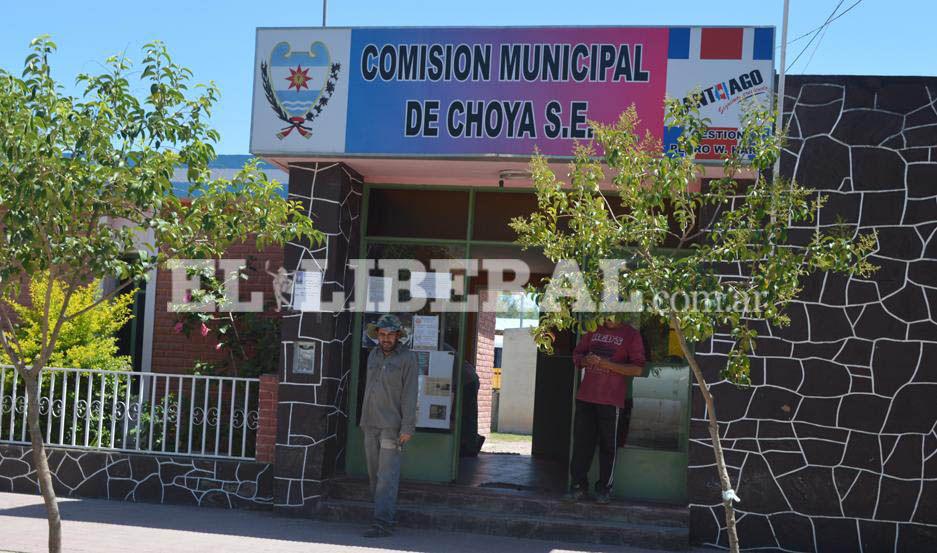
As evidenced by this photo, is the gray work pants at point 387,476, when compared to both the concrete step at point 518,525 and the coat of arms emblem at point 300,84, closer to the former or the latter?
the concrete step at point 518,525

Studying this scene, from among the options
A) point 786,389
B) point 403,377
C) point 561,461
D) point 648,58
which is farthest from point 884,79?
point 561,461

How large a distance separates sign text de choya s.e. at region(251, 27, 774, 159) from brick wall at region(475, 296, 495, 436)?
28.1 ft

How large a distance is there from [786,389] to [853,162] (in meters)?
1.98

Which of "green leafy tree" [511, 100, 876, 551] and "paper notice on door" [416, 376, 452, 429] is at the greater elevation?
A: "green leafy tree" [511, 100, 876, 551]

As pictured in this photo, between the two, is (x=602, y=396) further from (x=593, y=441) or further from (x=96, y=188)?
(x=96, y=188)

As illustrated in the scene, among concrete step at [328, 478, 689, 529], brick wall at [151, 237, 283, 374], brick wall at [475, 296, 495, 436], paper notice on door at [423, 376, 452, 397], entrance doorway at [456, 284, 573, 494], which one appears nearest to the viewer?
concrete step at [328, 478, 689, 529]

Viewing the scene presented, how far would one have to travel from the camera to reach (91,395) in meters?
10.4

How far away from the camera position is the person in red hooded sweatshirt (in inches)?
363

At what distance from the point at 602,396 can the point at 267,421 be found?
312 cm

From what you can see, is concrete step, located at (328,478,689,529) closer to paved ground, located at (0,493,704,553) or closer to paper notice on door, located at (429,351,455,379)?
paved ground, located at (0,493,704,553)

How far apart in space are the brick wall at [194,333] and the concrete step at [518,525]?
123 inches

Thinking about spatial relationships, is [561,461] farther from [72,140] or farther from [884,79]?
[72,140]

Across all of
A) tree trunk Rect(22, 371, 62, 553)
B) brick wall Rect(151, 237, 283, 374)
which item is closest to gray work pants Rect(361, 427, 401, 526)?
tree trunk Rect(22, 371, 62, 553)

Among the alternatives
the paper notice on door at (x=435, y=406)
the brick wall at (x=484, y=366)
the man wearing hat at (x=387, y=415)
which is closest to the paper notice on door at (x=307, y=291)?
the man wearing hat at (x=387, y=415)
